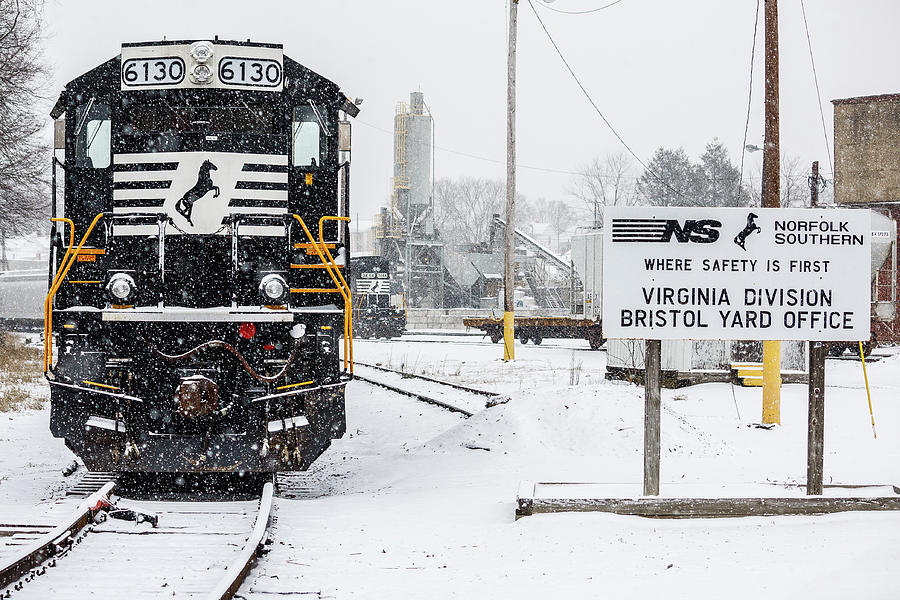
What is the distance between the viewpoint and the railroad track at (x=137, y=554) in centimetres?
513

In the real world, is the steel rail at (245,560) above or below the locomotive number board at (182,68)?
below

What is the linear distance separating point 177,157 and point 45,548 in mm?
4133

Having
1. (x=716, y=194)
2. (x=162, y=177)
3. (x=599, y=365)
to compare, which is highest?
(x=716, y=194)

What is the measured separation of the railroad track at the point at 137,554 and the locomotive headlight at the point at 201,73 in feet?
12.7

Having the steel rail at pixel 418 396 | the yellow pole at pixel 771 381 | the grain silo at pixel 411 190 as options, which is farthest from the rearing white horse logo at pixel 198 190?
the grain silo at pixel 411 190

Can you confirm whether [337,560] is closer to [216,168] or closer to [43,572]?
[43,572]

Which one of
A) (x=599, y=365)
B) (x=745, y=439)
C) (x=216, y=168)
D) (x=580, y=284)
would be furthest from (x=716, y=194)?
(x=216, y=168)

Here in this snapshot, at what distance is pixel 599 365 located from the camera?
2353 cm

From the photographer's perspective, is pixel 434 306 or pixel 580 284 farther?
pixel 434 306

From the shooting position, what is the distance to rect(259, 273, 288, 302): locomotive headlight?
26.3 feet

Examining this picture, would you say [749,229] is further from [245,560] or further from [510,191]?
[510,191]

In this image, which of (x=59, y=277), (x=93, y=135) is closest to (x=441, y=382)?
(x=93, y=135)

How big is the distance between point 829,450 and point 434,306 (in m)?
45.7

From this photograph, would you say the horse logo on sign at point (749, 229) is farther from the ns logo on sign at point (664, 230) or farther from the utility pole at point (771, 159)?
the utility pole at point (771, 159)
